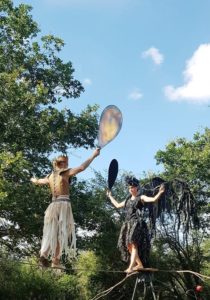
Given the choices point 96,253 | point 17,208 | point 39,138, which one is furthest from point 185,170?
point 17,208

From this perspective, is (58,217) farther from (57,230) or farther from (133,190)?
(133,190)

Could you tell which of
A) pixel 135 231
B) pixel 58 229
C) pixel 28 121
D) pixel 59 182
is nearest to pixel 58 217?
pixel 58 229

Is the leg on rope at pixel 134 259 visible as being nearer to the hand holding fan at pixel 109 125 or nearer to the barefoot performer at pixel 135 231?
the barefoot performer at pixel 135 231

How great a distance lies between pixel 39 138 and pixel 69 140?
3.98 feet

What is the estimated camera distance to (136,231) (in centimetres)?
542

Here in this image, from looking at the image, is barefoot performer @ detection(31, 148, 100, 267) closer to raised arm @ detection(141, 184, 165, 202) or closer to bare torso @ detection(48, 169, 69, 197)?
bare torso @ detection(48, 169, 69, 197)

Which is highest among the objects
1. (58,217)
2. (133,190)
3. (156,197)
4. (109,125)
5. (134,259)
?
Answer: (109,125)

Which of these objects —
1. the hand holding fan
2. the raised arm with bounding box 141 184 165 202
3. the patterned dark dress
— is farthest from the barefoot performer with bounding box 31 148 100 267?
the raised arm with bounding box 141 184 165 202

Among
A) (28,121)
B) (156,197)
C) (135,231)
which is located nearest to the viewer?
(156,197)

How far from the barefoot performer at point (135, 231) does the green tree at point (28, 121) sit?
552 cm

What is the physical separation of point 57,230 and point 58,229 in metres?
0.02

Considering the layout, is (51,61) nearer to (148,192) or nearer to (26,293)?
(26,293)

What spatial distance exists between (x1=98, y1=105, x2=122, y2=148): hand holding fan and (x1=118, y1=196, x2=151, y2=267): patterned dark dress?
757 mm

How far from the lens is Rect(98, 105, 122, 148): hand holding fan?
533 centimetres
